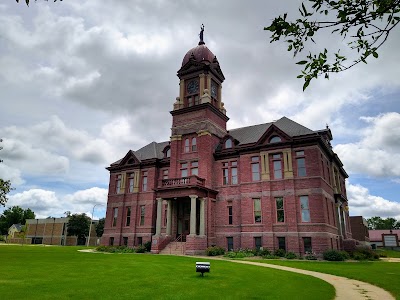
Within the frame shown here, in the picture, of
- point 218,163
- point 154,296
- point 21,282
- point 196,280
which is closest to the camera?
point 154,296

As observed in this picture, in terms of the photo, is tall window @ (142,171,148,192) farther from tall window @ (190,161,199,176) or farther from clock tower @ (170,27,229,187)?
tall window @ (190,161,199,176)

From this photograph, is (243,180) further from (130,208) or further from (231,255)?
(130,208)

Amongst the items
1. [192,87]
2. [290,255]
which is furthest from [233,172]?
[192,87]

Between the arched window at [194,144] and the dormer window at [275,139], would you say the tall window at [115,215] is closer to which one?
the arched window at [194,144]

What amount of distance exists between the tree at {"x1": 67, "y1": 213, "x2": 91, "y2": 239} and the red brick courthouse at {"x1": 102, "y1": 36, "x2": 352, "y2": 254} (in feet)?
164

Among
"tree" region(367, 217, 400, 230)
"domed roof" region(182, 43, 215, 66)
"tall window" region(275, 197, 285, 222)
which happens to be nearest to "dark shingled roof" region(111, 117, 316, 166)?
"tall window" region(275, 197, 285, 222)

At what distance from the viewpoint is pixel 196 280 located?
1336 centimetres

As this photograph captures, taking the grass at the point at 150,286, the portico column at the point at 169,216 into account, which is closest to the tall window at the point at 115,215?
the portico column at the point at 169,216

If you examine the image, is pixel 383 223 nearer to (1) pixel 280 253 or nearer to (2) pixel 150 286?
(1) pixel 280 253

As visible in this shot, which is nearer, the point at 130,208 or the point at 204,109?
the point at 204,109

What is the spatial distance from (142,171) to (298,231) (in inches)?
903

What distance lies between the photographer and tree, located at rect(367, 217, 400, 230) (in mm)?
154250

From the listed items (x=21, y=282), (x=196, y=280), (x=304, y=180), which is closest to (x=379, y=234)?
(x=304, y=180)

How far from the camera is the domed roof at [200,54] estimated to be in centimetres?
4278
